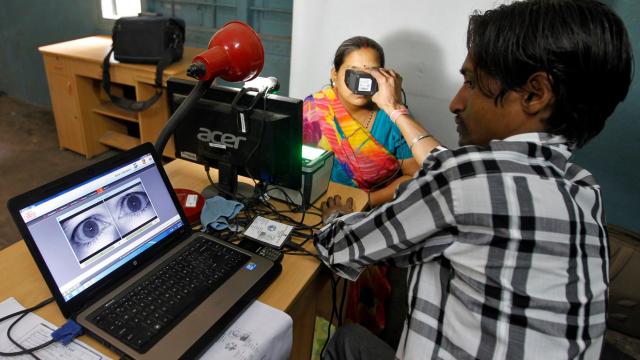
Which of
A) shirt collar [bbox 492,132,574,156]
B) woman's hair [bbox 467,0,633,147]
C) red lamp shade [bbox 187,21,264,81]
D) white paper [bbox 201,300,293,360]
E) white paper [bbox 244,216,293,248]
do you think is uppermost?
woman's hair [bbox 467,0,633,147]

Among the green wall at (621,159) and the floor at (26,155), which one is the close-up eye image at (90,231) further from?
the green wall at (621,159)

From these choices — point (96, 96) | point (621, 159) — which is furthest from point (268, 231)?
point (96, 96)

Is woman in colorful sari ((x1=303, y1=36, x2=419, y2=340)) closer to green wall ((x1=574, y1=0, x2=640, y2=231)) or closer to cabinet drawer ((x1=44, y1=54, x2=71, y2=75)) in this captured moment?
green wall ((x1=574, y1=0, x2=640, y2=231))

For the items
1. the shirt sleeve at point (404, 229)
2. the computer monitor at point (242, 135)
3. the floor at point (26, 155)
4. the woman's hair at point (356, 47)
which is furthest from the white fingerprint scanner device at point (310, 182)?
the floor at point (26, 155)

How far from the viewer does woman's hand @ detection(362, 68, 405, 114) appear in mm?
1453

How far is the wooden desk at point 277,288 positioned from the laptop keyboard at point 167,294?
0.17 feet

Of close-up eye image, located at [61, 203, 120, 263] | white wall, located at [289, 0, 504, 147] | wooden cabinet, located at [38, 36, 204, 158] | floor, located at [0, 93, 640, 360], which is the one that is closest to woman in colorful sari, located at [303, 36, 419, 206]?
white wall, located at [289, 0, 504, 147]

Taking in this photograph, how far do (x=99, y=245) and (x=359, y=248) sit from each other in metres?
0.50

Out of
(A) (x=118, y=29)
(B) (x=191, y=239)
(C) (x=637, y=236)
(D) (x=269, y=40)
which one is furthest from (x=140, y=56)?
(C) (x=637, y=236)

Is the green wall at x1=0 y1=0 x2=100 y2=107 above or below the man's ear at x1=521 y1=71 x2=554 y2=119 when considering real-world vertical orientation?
below

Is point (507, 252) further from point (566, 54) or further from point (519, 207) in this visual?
point (566, 54)

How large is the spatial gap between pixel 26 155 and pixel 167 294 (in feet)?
9.52

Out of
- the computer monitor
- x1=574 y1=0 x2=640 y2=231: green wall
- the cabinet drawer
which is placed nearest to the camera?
the computer monitor

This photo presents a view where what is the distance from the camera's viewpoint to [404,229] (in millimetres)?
729
